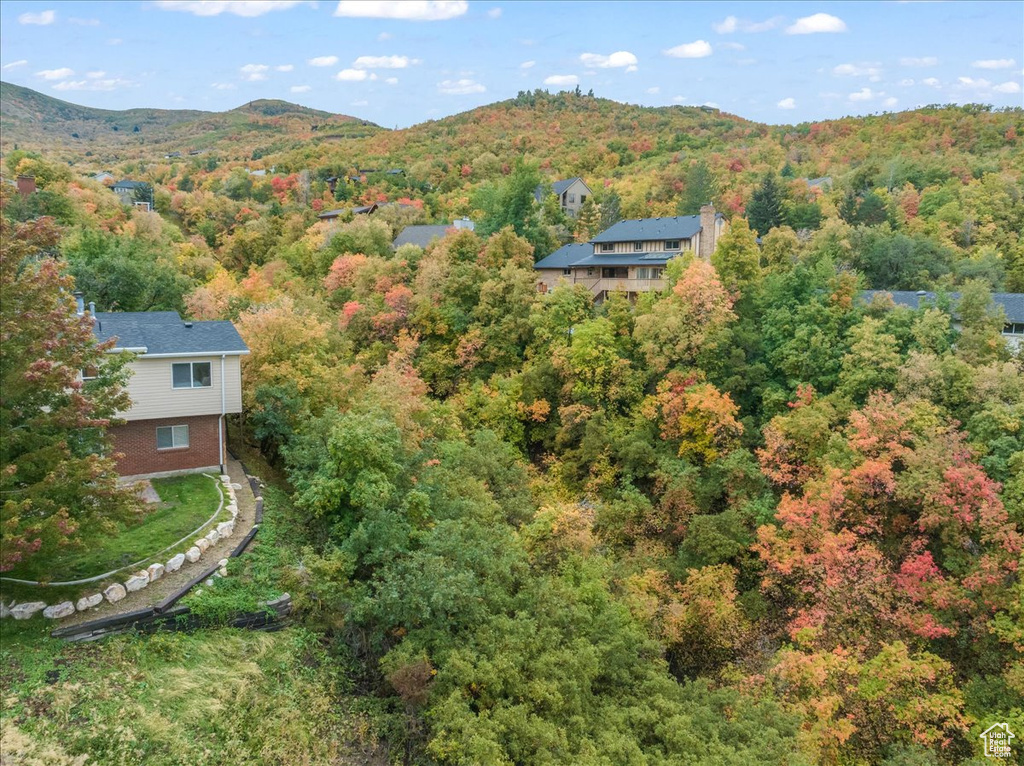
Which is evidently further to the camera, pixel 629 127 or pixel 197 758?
pixel 629 127

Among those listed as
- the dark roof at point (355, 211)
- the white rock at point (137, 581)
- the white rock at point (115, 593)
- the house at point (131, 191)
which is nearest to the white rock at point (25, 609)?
the white rock at point (115, 593)

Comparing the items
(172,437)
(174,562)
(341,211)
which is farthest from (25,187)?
(174,562)

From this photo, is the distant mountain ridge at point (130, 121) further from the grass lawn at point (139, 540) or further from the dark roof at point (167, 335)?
the grass lawn at point (139, 540)

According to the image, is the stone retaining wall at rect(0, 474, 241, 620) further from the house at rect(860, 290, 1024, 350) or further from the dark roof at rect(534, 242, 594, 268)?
the dark roof at rect(534, 242, 594, 268)

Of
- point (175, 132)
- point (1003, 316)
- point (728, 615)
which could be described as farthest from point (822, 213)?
point (175, 132)

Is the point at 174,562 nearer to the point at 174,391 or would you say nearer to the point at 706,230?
the point at 174,391

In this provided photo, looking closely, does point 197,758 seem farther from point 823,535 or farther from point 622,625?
point 823,535

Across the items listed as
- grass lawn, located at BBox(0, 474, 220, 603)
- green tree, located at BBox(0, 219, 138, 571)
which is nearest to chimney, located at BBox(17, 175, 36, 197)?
grass lawn, located at BBox(0, 474, 220, 603)
